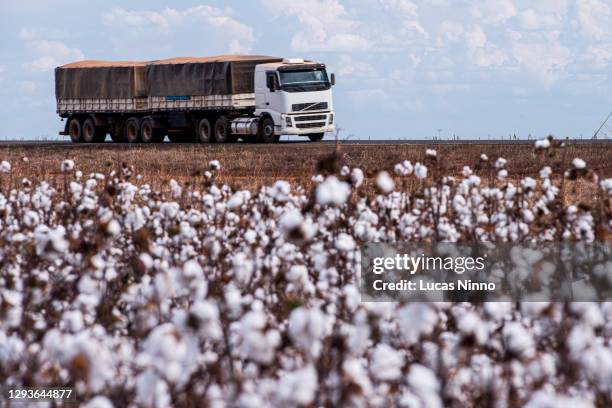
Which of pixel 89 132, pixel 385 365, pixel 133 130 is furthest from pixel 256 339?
pixel 89 132

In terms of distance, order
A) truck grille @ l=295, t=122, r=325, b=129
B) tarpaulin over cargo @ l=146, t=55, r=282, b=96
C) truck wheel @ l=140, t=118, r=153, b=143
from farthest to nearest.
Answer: truck wheel @ l=140, t=118, r=153, b=143, tarpaulin over cargo @ l=146, t=55, r=282, b=96, truck grille @ l=295, t=122, r=325, b=129

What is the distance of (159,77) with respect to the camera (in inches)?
1720

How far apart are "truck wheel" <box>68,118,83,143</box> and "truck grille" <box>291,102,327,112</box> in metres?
14.4

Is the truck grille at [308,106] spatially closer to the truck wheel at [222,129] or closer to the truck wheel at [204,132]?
the truck wheel at [222,129]

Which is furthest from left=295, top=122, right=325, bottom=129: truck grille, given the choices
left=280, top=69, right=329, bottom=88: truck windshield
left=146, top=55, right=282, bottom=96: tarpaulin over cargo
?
left=146, top=55, right=282, bottom=96: tarpaulin over cargo

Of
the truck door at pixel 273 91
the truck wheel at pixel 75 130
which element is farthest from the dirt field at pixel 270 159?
the truck wheel at pixel 75 130

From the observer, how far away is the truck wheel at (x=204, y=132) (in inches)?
1617

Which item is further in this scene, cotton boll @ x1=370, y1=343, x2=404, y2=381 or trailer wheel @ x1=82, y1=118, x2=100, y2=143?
trailer wheel @ x1=82, y1=118, x2=100, y2=143

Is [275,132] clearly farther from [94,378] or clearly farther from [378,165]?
[94,378]

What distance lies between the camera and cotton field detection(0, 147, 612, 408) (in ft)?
13.5

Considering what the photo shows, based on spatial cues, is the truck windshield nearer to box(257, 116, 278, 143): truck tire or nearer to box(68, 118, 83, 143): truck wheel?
box(257, 116, 278, 143): truck tire

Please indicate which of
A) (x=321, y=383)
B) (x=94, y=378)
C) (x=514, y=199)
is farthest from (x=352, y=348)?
(x=514, y=199)

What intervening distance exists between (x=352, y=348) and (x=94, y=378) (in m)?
0.98

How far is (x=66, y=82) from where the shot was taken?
158 feet
